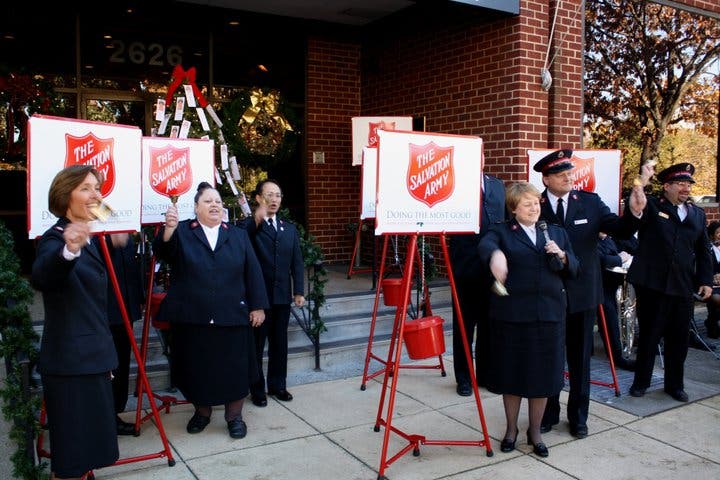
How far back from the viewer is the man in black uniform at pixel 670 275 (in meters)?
5.23

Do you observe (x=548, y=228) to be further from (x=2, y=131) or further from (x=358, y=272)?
(x=2, y=131)

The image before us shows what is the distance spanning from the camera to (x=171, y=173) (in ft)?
16.0

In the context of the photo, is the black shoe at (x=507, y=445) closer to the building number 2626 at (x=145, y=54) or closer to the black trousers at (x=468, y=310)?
Result: the black trousers at (x=468, y=310)

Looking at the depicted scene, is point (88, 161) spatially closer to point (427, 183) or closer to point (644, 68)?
point (427, 183)

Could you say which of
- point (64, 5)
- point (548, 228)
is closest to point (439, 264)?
point (548, 228)

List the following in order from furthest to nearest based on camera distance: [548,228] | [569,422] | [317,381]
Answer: [317,381]
[569,422]
[548,228]

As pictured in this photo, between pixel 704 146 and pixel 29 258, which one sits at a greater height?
pixel 704 146

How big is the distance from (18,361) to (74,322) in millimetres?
700

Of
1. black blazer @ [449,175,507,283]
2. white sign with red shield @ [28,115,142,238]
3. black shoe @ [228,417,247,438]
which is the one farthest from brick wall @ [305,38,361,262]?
white sign with red shield @ [28,115,142,238]

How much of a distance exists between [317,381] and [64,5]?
233 inches

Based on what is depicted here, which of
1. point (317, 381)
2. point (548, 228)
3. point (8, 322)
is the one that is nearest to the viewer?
point (8, 322)

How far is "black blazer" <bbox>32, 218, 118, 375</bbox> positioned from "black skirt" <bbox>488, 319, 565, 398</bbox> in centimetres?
229

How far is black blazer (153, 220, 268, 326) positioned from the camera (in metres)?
4.30

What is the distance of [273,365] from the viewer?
526 cm
